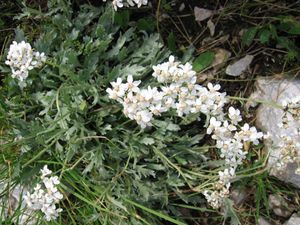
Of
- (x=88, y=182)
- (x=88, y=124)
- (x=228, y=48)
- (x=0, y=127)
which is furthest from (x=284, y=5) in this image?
(x=0, y=127)

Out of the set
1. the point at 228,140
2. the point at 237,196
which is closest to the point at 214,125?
the point at 228,140

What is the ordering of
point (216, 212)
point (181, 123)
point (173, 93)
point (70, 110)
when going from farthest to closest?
point (216, 212), point (181, 123), point (70, 110), point (173, 93)

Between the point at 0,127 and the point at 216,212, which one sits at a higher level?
the point at 0,127

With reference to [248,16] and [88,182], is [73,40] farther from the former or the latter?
[248,16]

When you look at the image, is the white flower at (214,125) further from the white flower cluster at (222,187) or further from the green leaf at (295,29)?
the green leaf at (295,29)

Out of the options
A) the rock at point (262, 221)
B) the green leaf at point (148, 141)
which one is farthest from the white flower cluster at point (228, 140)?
the rock at point (262, 221)

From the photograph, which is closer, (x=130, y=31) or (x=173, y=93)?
(x=173, y=93)
